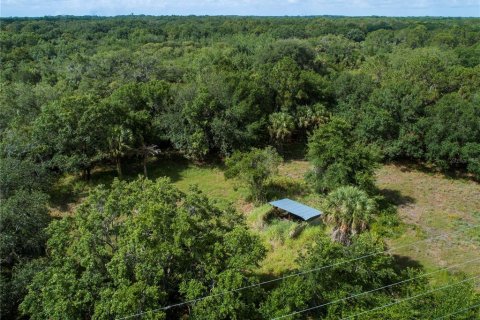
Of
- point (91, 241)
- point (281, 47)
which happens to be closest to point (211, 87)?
point (91, 241)

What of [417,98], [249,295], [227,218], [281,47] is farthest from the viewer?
[281,47]

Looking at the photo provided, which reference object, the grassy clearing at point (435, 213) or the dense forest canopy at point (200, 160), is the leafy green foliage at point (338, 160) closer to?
the dense forest canopy at point (200, 160)

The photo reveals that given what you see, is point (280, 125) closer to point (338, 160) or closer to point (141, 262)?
point (338, 160)

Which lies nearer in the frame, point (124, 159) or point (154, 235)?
point (154, 235)

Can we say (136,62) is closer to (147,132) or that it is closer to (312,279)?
(147,132)

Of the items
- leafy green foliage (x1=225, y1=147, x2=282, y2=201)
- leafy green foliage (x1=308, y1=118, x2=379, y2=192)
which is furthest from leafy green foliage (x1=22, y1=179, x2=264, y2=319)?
leafy green foliage (x1=308, y1=118, x2=379, y2=192)

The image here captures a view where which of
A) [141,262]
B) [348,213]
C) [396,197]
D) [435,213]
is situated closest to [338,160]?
[396,197]

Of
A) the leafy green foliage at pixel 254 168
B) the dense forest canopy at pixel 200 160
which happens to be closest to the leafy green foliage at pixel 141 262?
the dense forest canopy at pixel 200 160
